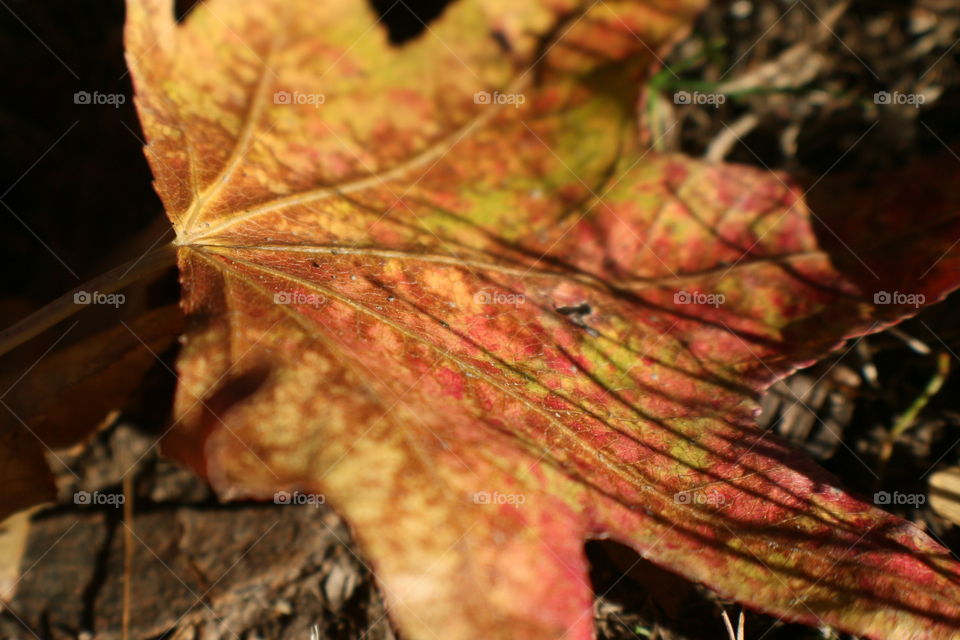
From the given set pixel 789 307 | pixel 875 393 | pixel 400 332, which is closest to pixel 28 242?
pixel 400 332

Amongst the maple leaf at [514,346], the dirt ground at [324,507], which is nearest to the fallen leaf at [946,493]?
the dirt ground at [324,507]

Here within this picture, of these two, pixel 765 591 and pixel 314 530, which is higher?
pixel 765 591

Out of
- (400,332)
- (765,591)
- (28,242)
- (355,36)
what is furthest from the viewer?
(28,242)

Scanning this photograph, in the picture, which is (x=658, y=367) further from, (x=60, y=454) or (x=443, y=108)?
(x=60, y=454)

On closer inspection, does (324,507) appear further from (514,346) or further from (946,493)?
(946,493)

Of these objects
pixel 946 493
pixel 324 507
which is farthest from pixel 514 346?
pixel 946 493

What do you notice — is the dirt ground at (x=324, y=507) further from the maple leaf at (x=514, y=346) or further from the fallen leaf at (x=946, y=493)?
the maple leaf at (x=514, y=346)

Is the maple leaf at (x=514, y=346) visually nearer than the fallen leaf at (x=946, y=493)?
Yes
